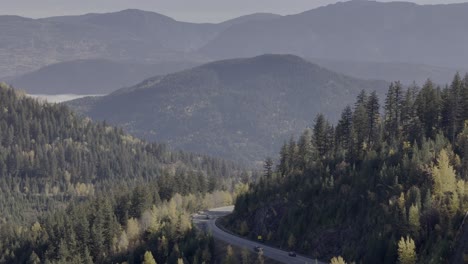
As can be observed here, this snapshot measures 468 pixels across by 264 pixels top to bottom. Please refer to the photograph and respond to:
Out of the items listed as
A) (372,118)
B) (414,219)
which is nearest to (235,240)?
(372,118)

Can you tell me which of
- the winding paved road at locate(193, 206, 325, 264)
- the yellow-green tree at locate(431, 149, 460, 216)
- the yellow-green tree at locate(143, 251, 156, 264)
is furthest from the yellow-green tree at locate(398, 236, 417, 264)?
the yellow-green tree at locate(143, 251, 156, 264)

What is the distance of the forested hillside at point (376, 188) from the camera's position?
361ft

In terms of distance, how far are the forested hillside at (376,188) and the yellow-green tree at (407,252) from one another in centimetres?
16

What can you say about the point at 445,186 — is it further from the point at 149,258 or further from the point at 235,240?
the point at 149,258

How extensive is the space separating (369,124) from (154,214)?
61439 millimetres

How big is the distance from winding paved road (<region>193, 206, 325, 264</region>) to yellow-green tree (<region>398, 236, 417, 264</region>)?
14217mm

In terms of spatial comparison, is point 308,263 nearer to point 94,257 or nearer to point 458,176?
point 458,176

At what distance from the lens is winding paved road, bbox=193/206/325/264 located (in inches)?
4977

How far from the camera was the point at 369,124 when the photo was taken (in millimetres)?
165500

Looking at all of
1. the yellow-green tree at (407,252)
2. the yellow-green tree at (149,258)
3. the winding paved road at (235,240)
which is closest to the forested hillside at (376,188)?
the yellow-green tree at (407,252)

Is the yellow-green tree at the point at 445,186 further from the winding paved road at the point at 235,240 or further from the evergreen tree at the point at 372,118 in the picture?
the evergreen tree at the point at 372,118

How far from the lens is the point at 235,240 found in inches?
5807

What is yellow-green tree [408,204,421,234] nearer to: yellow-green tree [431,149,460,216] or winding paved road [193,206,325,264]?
yellow-green tree [431,149,460,216]

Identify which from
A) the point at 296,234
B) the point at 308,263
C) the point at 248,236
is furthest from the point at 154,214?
the point at 308,263
